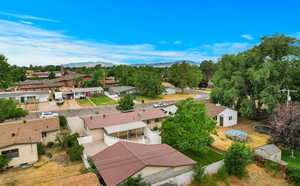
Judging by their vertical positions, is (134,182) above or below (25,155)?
above

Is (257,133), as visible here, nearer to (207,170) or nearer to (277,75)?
(277,75)

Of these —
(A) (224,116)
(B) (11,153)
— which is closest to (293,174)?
(A) (224,116)

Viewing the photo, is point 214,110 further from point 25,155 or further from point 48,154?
point 25,155

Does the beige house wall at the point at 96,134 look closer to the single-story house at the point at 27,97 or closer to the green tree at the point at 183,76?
the single-story house at the point at 27,97

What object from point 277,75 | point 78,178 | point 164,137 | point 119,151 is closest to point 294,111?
point 277,75

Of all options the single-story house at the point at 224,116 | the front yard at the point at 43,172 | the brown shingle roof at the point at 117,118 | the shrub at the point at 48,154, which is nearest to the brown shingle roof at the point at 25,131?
the shrub at the point at 48,154

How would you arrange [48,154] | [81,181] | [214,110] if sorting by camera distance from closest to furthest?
1. [81,181]
2. [48,154]
3. [214,110]

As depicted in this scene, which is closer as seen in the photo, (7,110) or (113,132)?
(113,132)
